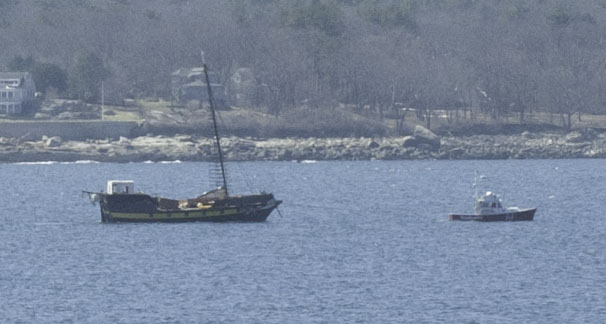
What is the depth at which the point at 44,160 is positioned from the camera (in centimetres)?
15900

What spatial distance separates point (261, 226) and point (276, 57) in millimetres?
100957

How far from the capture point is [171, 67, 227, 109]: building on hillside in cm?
17562

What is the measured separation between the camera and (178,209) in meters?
84.3

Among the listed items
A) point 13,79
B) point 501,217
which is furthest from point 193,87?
point 501,217

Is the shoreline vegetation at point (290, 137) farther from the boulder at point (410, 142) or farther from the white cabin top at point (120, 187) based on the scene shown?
the white cabin top at point (120, 187)

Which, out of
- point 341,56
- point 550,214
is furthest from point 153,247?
point 341,56

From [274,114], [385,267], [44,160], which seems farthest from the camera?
[274,114]

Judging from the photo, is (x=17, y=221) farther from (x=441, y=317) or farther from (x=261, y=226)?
(x=441, y=317)

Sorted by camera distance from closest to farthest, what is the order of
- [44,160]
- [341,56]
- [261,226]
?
[261,226] → [44,160] → [341,56]

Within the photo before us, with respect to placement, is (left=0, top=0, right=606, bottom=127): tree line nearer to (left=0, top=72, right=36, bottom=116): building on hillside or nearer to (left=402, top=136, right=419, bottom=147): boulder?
(left=0, top=72, right=36, bottom=116): building on hillside

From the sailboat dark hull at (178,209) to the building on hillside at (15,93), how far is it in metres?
84.6

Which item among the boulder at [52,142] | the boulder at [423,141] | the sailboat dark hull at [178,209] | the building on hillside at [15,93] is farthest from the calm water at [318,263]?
the building on hillside at [15,93]

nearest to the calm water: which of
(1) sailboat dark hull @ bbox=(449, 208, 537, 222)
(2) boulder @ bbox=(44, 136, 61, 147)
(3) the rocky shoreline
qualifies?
(1) sailboat dark hull @ bbox=(449, 208, 537, 222)

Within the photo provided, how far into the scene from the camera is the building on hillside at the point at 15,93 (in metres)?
167
